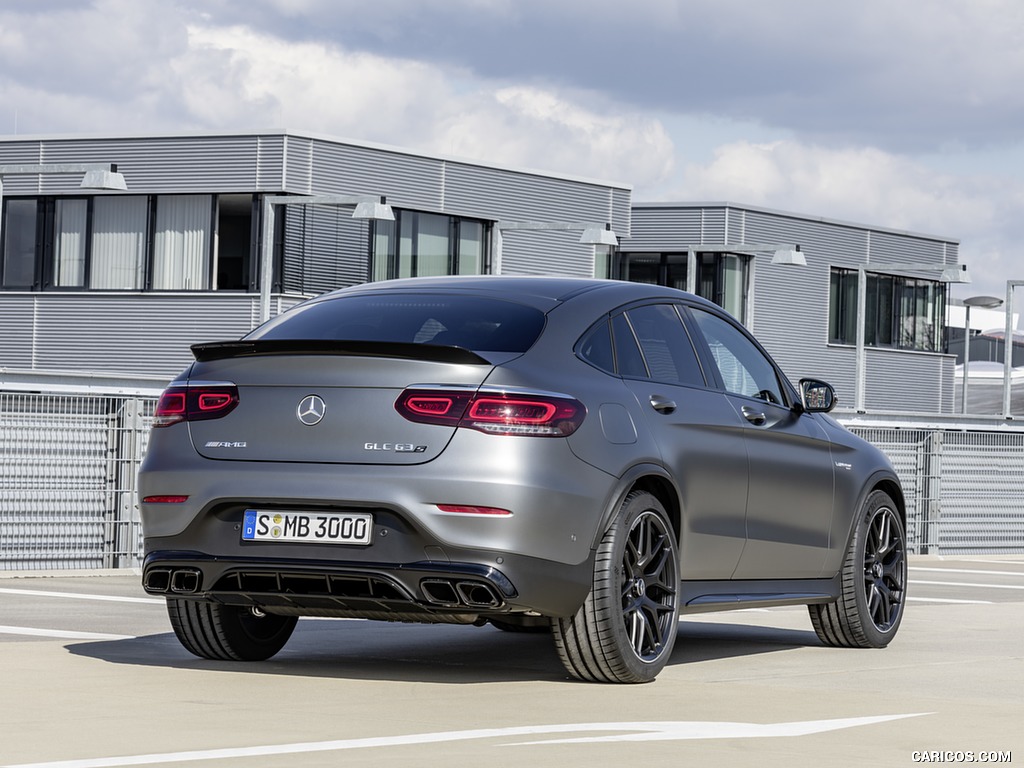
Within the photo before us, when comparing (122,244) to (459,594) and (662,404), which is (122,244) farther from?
(459,594)

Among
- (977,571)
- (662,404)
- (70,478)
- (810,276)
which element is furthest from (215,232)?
(662,404)

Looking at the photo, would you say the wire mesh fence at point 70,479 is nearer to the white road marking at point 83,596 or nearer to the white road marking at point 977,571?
the white road marking at point 83,596

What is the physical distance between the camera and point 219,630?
835 centimetres

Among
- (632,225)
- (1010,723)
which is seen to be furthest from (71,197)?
(1010,723)

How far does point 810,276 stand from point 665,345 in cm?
4499

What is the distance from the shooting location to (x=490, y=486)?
724cm

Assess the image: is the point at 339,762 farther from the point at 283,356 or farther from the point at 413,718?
the point at 283,356

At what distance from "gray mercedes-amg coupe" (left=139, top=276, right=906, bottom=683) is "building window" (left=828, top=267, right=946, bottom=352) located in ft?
150

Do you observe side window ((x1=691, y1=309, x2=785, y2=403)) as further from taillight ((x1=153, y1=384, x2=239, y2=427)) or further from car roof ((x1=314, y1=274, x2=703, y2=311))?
taillight ((x1=153, y1=384, x2=239, y2=427))

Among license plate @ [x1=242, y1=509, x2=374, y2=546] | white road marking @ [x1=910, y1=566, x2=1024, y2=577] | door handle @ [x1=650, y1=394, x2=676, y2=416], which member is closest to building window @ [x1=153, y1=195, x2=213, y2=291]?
white road marking @ [x1=910, y1=566, x2=1024, y2=577]

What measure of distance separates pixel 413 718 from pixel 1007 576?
11.2m

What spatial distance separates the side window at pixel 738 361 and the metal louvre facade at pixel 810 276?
39.6 meters

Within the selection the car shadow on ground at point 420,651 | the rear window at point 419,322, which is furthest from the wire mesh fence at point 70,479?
the rear window at point 419,322

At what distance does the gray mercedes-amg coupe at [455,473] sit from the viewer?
7281 mm
